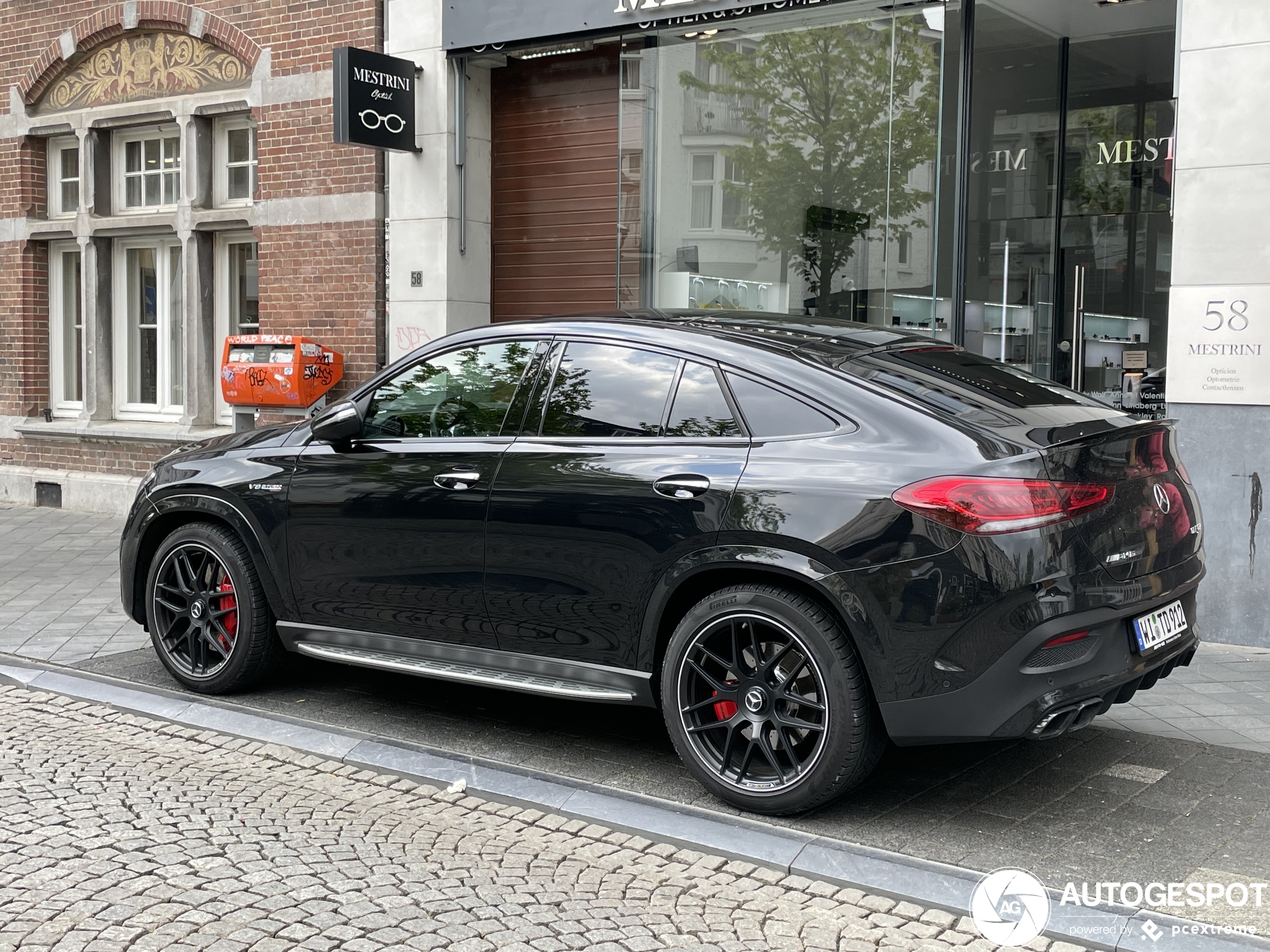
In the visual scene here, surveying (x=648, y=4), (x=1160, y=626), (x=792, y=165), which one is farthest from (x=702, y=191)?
(x=1160, y=626)

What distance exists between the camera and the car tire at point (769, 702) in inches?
164

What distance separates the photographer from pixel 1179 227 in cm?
754

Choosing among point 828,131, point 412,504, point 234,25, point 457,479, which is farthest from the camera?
point 234,25

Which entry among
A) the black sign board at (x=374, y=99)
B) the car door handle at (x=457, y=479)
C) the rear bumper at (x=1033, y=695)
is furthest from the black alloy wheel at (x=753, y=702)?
the black sign board at (x=374, y=99)

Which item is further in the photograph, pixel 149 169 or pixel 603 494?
pixel 149 169

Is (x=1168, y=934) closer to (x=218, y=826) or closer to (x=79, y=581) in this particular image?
(x=218, y=826)

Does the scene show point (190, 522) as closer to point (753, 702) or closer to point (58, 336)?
point (753, 702)

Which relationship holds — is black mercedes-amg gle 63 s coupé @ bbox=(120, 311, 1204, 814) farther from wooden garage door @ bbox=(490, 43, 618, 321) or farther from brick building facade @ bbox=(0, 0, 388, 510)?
brick building facade @ bbox=(0, 0, 388, 510)

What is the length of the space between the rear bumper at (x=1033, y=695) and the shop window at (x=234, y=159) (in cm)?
1029

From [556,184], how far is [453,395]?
6.23 m

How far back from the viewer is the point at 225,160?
1291cm

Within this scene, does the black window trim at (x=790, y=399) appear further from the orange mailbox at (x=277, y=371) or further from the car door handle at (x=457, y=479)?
the orange mailbox at (x=277, y=371)

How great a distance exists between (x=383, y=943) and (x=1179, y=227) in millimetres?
6169

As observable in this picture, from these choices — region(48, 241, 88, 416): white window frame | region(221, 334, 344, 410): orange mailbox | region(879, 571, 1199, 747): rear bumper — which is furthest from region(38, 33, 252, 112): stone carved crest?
region(879, 571, 1199, 747): rear bumper
